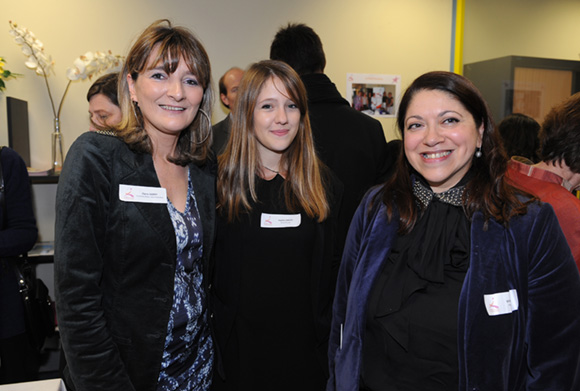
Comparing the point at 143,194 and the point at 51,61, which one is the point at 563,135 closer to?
the point at 143,194

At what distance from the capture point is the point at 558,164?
6.02 ft

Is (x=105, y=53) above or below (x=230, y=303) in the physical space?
above

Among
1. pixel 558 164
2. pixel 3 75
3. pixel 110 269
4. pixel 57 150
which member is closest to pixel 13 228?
pixel 110 269

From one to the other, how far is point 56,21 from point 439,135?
3.28 m

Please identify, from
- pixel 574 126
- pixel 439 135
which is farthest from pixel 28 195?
pixel 574 126

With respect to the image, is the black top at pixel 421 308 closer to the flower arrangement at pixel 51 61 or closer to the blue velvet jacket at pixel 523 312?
the blue velvet jacket at pixel 523 312

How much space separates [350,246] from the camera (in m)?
1.60

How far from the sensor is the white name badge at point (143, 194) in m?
1.28

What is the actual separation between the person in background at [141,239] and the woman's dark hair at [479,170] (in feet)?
2.30

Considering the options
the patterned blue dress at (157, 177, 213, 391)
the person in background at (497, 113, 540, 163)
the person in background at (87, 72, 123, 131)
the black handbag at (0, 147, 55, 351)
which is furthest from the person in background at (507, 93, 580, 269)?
the black handbag at (0, 147, 55, 351)

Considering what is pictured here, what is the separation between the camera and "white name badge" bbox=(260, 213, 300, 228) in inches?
69.1

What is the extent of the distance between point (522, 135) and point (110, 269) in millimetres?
2571

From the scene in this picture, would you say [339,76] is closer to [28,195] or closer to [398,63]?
[398,63]

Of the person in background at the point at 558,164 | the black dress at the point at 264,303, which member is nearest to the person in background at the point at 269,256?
the black dress at the point at 264,303
